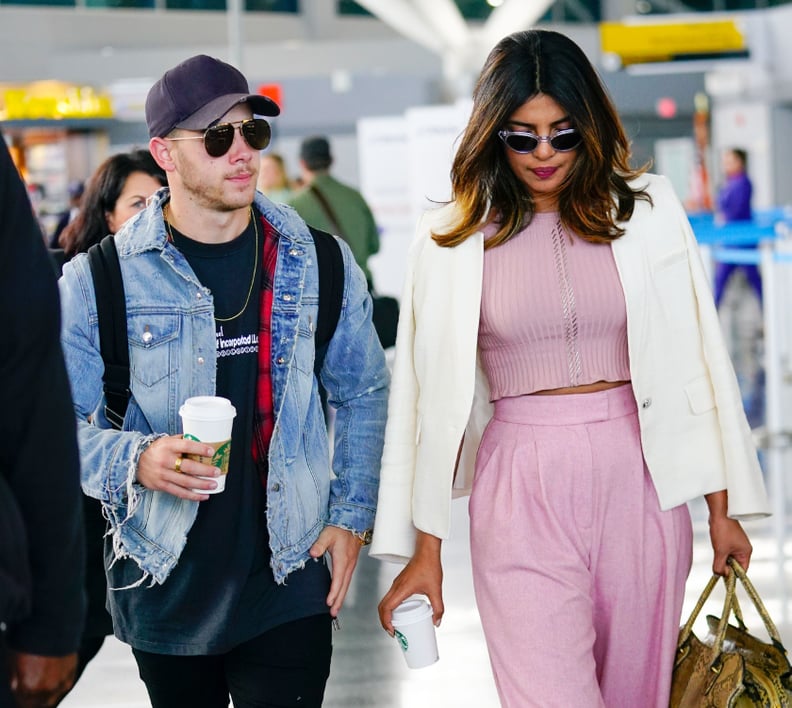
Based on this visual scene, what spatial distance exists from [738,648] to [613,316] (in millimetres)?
739

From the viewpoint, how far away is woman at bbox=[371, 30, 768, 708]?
277cm

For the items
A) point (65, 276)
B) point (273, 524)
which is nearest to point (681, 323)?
point (273, 524)

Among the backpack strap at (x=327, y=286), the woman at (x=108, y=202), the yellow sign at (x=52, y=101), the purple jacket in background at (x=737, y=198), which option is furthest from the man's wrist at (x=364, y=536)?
the yellow sign at (x=52, y=101)

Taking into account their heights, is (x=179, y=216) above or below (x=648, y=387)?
above

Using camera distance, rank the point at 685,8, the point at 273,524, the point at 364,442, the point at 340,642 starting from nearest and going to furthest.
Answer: the point at 273,524, the point at 364,442, the point at 340,642, the point at 685,8

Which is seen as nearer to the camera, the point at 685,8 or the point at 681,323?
the point at 681,323

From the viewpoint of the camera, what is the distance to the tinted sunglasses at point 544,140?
283 cm

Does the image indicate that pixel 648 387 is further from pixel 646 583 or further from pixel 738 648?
pixel 738 648

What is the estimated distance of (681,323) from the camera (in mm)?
2854

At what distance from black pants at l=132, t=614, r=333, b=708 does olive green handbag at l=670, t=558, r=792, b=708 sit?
2.44 ft

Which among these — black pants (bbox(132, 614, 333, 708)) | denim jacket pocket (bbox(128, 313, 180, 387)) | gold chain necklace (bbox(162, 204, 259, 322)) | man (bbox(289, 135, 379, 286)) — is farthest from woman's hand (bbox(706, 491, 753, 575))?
man (bbox(289, 135, 379, 286))

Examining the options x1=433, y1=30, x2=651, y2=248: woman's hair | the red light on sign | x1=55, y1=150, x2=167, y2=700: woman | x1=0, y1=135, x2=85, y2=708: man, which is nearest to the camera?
x1=0, y1=135, x2=85, y2=708: man

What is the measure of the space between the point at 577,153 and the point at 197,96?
79 cm

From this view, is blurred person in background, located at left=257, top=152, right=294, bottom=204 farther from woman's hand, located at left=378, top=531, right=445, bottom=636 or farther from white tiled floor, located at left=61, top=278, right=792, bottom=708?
woman's hand, located at left=378, top=531, right=445, bottom=636
